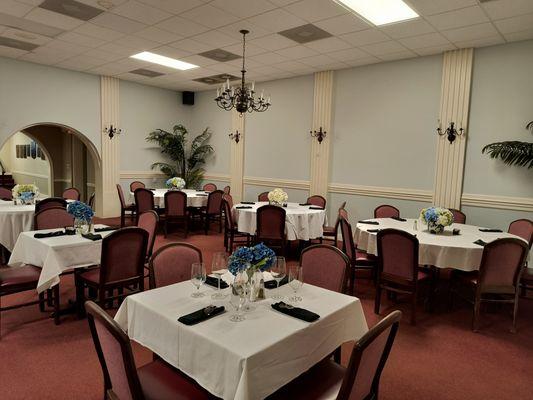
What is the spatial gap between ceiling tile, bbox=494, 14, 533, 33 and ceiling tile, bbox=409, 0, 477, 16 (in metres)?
0.83

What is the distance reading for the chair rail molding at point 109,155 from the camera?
9.04 m

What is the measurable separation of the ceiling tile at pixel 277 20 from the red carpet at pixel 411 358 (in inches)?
144

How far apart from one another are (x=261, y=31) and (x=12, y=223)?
14.4 ft

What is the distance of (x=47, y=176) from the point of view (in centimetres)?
1280

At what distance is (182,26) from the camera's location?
534 cm

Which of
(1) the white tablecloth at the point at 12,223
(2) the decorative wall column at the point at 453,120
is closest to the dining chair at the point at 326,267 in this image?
(2) the decorative wall column at the point at 453,120

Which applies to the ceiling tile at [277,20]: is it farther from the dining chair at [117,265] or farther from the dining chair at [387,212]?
the dining chair at [117,265]

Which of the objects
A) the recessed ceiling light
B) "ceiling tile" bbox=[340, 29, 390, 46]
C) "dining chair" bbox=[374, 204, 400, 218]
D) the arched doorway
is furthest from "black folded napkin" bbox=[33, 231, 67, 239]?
the arched doorway

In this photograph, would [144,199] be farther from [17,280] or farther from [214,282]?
[214,282]

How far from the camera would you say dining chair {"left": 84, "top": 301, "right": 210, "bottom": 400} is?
163 centimetres

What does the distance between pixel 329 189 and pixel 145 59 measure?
4378 millimetres

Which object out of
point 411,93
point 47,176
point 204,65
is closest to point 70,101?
point 204,65

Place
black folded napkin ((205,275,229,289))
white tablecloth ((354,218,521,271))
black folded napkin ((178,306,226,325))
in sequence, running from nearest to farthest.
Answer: black folded napkin ((178,306,226,325))
black folded napkin ((205,275,229,289))
white tablecloth ((354,218,521,271))

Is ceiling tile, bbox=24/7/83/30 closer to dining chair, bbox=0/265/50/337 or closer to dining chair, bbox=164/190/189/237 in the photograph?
dining chair, bbox=164/190/189/237
